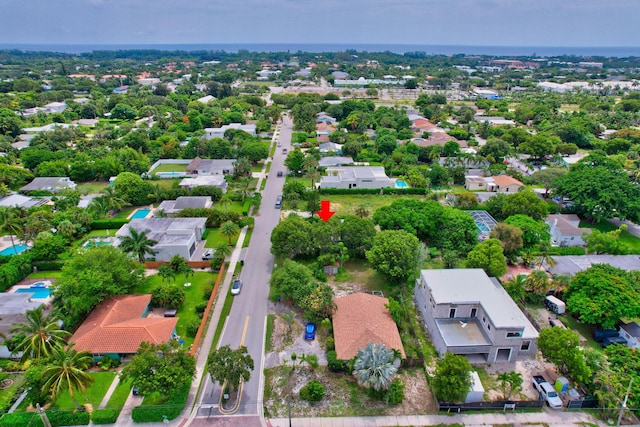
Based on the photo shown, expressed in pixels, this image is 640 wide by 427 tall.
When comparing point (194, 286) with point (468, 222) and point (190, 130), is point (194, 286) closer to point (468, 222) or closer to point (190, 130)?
point (468, 222)

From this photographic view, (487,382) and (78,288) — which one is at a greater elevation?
(78,288)

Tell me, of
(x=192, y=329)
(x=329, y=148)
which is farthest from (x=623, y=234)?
(x=192, y=329)

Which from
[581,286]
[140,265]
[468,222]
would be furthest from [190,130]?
[581,286]

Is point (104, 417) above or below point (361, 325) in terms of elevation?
below

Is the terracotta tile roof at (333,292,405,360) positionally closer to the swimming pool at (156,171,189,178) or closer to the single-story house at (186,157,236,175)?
the single-story house at (186,157,236,175)

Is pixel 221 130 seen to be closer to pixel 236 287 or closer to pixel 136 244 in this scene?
pixel 136 244

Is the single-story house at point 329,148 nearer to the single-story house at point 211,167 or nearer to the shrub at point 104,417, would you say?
the single-story house at point 211,167
